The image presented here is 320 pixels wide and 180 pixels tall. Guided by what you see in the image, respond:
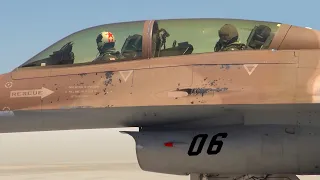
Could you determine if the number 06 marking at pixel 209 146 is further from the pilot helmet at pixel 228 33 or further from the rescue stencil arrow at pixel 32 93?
the rescue stencil arrow at pixel 32 93

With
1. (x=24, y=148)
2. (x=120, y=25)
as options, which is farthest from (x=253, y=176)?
(x=24, y=148)

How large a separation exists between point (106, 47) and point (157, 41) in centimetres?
83

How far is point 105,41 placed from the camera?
637 cm

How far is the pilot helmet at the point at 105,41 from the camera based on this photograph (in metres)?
6.29

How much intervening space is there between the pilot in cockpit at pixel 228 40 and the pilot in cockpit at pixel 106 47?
158 cm

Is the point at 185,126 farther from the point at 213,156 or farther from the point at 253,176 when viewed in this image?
the point at 253,176

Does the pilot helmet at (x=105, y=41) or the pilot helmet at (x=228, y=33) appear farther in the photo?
the pilot helmet at (x=105, y=41)

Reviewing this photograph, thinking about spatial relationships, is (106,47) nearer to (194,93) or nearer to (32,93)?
(32,93)

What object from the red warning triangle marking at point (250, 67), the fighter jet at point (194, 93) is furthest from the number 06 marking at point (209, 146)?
the red warning triangle marking at point (250, 67)

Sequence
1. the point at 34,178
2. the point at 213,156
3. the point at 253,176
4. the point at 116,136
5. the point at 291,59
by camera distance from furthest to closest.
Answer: the point at 116,136 < the point at 34,178 < the point at 253,176 < the point at 213,156 < the point at 291,59

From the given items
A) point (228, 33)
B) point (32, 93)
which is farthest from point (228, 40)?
point (32, 93)

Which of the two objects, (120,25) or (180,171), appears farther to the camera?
(120,25)

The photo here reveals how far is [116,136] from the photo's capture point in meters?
41.5

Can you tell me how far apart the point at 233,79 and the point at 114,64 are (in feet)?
5.79
